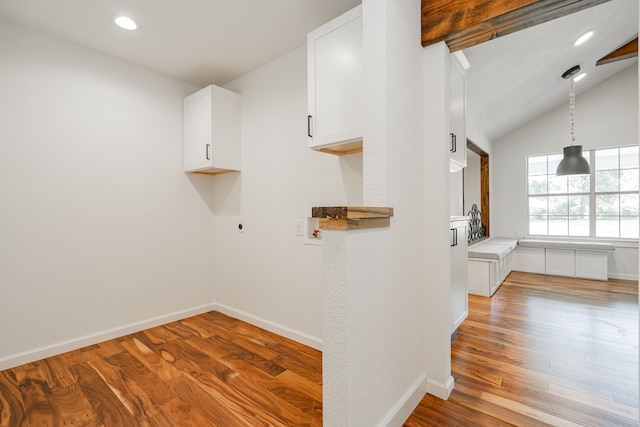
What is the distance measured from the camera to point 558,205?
5.52 metres

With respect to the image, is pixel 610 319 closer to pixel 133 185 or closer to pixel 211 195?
pixel 211 195

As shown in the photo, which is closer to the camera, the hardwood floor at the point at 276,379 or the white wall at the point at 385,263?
the white wall at the point at 385,263

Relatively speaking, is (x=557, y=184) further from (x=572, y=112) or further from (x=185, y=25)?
(x=185, y=25)

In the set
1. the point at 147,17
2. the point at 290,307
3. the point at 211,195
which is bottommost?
the point at 290,307

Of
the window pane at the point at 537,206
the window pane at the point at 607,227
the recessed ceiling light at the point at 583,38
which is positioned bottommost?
the window pane at the point at 607,227

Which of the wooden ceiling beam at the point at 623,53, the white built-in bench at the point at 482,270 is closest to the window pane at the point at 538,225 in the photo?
the white built-in bench at the point at 482,270

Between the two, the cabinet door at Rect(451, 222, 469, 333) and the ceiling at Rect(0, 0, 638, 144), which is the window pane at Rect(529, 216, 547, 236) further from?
the cabinet door at Rect(451, 222, 469, 333)

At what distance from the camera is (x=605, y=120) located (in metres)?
4.95

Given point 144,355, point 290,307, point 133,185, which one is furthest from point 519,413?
point 133,185

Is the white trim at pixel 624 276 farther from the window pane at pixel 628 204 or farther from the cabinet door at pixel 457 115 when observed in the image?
the cabinet door at pixel 457 115

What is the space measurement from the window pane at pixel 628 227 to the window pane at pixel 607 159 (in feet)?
2.95

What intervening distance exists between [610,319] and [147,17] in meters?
4.89

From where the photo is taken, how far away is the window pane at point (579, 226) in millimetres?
5254

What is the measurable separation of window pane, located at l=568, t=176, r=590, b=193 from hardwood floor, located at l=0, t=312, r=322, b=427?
19.3 ft
